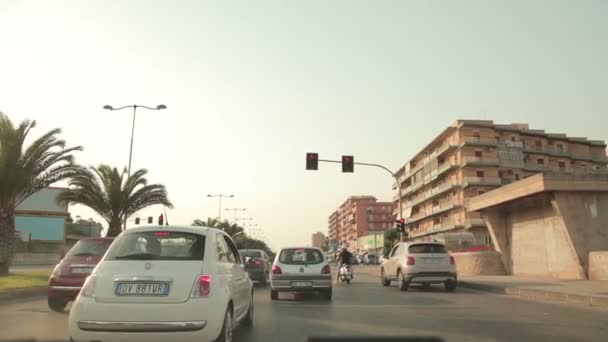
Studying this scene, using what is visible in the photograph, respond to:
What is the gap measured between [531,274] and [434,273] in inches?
394

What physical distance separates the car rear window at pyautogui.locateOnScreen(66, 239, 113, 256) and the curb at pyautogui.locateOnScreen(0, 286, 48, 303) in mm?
3848

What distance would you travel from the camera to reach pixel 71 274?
11.0 m

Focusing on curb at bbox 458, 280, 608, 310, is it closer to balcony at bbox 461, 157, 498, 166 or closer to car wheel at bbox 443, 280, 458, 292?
car wheel at bbox 443, 280, 458, 292

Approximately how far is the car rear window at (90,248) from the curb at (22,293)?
385 centimetres

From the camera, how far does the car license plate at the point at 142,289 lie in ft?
19.0

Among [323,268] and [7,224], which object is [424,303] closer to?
[323,268]

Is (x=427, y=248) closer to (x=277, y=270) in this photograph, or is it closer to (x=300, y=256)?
(x=300, y=256)

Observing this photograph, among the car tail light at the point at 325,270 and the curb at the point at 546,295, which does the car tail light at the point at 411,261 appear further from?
the car tail light at the point at 325,270

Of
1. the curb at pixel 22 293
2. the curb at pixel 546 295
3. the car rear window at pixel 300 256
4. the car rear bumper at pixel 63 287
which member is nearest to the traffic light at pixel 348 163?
the curb at pixel 546 295

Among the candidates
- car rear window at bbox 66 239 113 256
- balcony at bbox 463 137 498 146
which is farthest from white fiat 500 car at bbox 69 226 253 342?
balcony at bbox 463 137 498 146

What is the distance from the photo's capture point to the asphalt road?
7770mm

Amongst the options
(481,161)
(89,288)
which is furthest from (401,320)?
(481,161)

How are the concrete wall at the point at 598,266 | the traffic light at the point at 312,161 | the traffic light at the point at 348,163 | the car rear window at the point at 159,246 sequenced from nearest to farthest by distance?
1. the car rear window at the point at 159,246
2. the concrete wall at the point at 598,266
3. the traffic light at the point at 312,161
4. the traffic light at the point at 348,163

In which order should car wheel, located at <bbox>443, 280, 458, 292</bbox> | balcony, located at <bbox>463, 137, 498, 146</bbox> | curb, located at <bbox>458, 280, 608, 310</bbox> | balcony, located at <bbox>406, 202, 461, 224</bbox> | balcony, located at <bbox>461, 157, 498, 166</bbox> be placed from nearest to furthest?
1. curb, located at <bbox>458, 280, 608, 310</bbox>
2. car wheel, located at <bbox>443, 280, 458, 292</bbox>
3. balcony, located at <bbox>461, 157, 498, 166</bbox>
4. balcony, located at <bbox>463, 137, 498, 146</bbox>
5. balcony, located at <bbox>406, 202, 461, 224</bbox>
